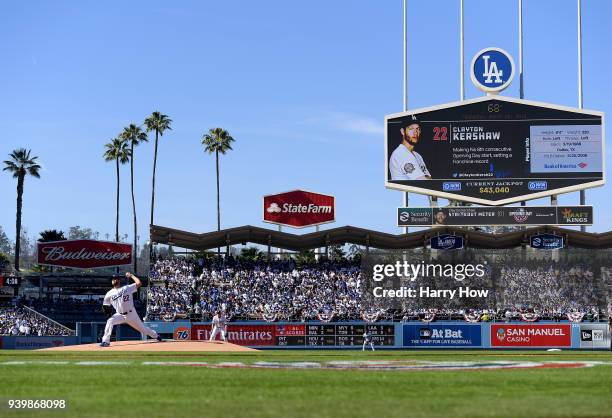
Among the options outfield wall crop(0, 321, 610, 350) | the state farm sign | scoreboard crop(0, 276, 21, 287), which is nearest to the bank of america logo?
outfield wall crop(0, 321, 610, 350)

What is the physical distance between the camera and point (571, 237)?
56.6 m

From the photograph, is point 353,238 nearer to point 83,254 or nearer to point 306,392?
point 83,254

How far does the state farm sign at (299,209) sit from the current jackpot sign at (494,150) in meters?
11.1

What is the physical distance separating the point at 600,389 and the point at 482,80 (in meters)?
37.8

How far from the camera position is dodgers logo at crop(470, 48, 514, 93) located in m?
51.9

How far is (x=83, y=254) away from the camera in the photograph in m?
74.9

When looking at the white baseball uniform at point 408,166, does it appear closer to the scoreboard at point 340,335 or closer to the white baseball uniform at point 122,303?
the scoreboard at point 340,335

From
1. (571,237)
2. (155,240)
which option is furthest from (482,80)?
(155,240)

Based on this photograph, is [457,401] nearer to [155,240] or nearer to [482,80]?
[482,80]

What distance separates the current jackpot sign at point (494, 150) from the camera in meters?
50.8

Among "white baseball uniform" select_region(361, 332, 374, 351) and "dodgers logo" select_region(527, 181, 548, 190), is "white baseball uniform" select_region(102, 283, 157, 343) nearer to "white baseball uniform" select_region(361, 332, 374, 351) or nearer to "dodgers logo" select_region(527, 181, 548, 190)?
"white baseball uniform" select_region(361, 332, 374, 351)

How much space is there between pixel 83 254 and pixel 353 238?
2663 centimetres

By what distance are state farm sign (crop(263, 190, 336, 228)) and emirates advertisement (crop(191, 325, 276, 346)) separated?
37.7ft

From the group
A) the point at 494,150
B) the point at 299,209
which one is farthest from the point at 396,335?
the point at 299,209
